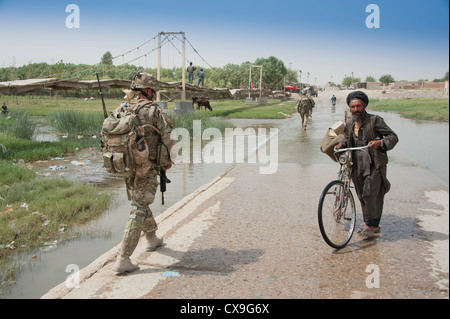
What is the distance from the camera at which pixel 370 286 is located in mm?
3416

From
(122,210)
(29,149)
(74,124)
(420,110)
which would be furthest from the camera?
(420,110)

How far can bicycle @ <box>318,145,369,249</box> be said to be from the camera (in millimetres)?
4324

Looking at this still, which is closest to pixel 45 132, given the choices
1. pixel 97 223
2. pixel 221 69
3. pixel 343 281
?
pixel 97 223

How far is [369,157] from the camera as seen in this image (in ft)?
14.5

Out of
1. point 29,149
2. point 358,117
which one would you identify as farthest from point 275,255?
point 29,149

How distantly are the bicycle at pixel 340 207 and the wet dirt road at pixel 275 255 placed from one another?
5.3 inches

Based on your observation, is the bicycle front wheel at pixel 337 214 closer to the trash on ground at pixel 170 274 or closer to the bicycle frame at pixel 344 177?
the bicycle frame at pixel 344 177

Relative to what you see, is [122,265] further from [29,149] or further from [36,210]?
[29,149]

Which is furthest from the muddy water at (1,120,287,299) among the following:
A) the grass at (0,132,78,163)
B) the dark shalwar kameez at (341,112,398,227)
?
the dark shalwar kameez at (341,112,398,227)

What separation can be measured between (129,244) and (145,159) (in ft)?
2.55

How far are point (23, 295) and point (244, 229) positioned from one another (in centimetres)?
237

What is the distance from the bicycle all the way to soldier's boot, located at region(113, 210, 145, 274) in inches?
71.4

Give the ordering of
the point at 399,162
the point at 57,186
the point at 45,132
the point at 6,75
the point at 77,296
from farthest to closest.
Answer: the point at 6,75, the point at 45,132, the point at 399,162, the point at 57,186, the point at 77,296

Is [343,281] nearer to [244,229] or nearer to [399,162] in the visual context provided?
[244,229]
